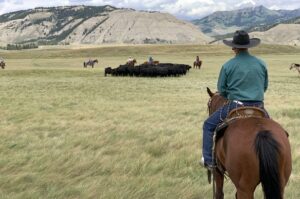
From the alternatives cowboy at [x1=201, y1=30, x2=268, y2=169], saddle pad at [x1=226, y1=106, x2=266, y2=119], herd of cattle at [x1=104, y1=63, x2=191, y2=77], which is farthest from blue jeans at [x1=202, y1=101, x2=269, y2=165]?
herd of cattle at [x1=104, y1=63, x2=191, y2=77]

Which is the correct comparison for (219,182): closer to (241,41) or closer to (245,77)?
(245,77)

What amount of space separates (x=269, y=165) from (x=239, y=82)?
4.98 feet

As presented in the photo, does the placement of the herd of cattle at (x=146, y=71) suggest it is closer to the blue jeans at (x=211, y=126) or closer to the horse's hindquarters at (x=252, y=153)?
the blue jeans at (x=211, y=126)

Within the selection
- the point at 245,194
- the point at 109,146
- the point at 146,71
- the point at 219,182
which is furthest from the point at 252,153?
the point at 146,71

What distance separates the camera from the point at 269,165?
4.55 m

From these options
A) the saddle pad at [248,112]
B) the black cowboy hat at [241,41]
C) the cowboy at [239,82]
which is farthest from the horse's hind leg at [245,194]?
the black cowboy hat at [241,41]

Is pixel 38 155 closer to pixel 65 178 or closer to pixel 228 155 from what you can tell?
pixel 65 178

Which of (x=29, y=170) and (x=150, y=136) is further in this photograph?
(x=150, y=136)

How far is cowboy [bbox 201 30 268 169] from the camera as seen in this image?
19.0ft

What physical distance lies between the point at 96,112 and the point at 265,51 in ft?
289

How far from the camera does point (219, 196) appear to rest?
6363 mm

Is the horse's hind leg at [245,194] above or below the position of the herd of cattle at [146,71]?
above

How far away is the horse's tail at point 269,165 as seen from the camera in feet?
15.0

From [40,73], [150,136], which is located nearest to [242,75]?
[150,136]
